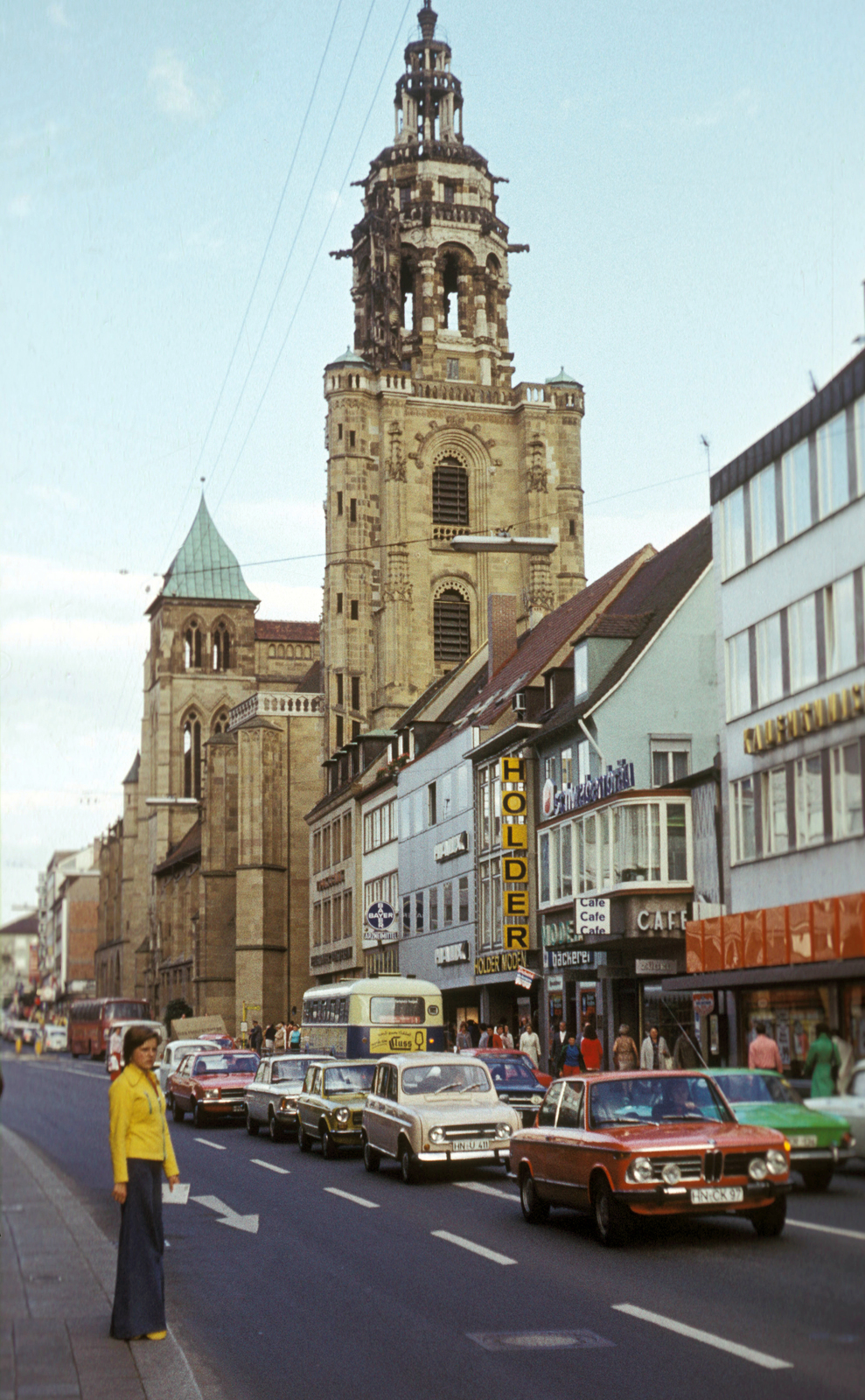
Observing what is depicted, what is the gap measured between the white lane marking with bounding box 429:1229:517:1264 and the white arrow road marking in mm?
2013

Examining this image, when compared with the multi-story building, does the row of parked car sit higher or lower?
lower

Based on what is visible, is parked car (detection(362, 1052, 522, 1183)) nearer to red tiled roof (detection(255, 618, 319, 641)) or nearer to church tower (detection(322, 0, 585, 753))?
church tower (detection(322, 0, 585, 753))

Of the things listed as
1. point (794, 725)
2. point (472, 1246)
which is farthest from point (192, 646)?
point (794, 725)

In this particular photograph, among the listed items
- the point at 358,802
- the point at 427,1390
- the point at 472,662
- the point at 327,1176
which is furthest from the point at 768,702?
the point at 358,802

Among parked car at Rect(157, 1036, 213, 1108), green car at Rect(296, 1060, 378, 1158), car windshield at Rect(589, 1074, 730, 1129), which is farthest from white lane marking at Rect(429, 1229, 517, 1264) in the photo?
parked car at Rect(157, 1036, 213, 1108)

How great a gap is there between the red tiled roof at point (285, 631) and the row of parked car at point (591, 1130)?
111529 mm

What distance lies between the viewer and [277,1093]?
33.2 metres

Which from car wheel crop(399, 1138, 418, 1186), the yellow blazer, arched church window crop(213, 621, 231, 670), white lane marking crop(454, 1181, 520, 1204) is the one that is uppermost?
arched church window crop(213, 621, 231, 670)

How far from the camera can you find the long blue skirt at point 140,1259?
1108cm

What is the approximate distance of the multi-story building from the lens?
26.9 ft

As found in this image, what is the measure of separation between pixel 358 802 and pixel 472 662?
9426 millimetres

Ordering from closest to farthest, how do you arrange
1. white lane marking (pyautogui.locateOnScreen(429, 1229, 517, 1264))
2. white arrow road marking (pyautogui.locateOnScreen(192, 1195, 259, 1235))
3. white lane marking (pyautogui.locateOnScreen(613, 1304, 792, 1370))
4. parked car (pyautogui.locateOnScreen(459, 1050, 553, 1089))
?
white lane marking (pyautogui.locateOnScreen(613, 1304, 792, 1370)), white lane marking (pyautogui.locateOnScreen(429, 1229, 517, 1264)), white arrow road marking (pyautogui.locateOnScreen(192, 1195, 259, 1235)), parked car (pyautogui.locateOnScreen(459, 1050, 553, 1089))

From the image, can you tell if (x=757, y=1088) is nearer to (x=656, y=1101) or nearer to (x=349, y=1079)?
(x=656, y=1101)

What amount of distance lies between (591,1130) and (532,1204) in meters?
2.26
